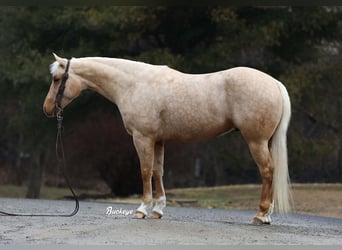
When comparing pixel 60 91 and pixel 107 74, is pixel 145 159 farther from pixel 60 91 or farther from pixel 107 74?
pixel 60 91

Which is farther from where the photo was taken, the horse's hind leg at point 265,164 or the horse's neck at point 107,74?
the horse's neck at point 107,74

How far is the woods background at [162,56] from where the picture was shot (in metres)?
15.9

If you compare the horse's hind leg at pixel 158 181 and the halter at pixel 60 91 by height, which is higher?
the halter at pixel 60 91

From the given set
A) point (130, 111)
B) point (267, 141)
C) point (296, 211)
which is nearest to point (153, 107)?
point (130, 111)

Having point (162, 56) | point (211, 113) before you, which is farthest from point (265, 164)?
point (162, 56)

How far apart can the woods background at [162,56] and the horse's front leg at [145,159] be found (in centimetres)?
744

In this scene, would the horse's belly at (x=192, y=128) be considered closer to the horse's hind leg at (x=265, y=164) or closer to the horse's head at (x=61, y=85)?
the horse's hind leg at (x=265, y=164)

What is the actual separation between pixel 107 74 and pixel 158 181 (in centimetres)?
129

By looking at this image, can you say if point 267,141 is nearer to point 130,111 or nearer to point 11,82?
point 130,111

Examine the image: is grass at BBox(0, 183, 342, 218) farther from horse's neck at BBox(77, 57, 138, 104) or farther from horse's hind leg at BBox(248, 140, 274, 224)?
horse's neck at BBox(77, 57, 138, 104)

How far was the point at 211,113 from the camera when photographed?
25.8ft

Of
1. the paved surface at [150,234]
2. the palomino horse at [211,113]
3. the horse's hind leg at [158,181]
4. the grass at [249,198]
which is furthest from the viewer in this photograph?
the grass at [249,198]

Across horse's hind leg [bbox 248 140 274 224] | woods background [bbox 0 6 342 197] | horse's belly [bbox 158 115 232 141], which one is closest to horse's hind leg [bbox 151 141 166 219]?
horse's belly [bbox 158 115 232 141]

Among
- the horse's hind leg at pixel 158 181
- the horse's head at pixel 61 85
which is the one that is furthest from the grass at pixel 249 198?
the horse's head at pixel 61 85
